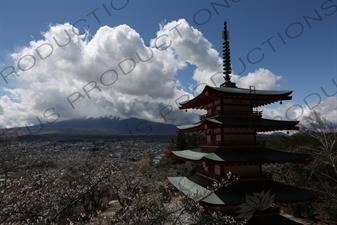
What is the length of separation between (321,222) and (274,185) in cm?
849

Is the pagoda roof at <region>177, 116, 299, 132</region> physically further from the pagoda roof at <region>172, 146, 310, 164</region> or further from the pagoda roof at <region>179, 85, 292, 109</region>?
the pagoda roof at <region>172, 146, 310, 164</region>

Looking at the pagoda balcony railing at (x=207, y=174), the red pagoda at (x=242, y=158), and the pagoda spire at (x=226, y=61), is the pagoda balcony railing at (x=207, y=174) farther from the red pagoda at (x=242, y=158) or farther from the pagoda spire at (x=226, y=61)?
the pagoda spire at (x=226, y=61)

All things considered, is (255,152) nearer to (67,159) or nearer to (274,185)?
(274,185)

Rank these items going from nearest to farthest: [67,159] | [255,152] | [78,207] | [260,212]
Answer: [260,212] → [255,152] → [78,207] → [67,159]

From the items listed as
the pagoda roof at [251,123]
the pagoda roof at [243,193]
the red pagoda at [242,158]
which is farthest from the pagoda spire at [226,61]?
the pagoda roof at [243,193]

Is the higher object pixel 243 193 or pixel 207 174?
pixel 207 174

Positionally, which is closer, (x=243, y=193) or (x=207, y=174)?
(x=243, y=193)

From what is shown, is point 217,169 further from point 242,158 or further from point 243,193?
point 243,193

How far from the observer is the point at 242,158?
1152 centimetres

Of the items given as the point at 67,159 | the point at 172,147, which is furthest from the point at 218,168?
the point at 172,147

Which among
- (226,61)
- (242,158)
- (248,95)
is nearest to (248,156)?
(242,158)

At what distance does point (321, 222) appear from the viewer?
16797 mm

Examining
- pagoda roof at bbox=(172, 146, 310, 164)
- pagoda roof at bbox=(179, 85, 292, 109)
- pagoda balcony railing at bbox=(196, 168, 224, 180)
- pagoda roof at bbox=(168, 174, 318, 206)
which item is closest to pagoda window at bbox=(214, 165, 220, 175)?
pagoda balcony railing at bbox=(196, 168, 224, 180)

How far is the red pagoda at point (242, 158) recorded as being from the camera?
11135mm
